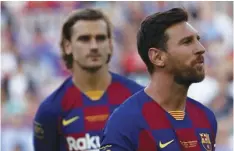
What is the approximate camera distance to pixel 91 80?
20.2 feet

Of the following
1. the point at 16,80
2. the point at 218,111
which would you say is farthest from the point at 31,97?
the point at 218,111

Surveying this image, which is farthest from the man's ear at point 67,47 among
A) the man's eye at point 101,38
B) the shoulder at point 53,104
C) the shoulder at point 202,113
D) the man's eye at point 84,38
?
the shoulder at point 202,113

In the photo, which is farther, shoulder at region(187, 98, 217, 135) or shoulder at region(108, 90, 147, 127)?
shoulder at region(187, 98, 217, 135)

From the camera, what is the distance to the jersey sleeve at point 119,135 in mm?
3951

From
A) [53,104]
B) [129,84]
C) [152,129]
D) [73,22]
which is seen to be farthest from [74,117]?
[152,129]

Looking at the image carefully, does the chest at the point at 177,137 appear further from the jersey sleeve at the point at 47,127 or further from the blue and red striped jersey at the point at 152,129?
the jersey sleeve at the point at 47,127

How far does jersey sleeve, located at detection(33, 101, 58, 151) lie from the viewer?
5930 mm

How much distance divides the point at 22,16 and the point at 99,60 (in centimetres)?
622

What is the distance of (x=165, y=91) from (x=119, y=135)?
1.42 ft

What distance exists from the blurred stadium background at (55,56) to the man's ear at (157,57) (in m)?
6.10

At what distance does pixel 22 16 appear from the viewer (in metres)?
12.1

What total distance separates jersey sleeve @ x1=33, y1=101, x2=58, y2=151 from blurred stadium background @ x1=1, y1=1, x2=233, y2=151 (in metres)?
4.53

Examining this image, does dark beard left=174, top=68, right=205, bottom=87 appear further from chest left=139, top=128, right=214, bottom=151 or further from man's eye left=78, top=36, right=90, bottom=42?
man's eye left=78, top=36, right=90, bottom=42

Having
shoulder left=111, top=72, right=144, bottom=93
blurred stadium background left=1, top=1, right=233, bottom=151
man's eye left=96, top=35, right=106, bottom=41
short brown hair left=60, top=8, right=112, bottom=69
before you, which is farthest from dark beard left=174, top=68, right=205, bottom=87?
blurred stadium background left=1, top=1, right=233, bottom=151
